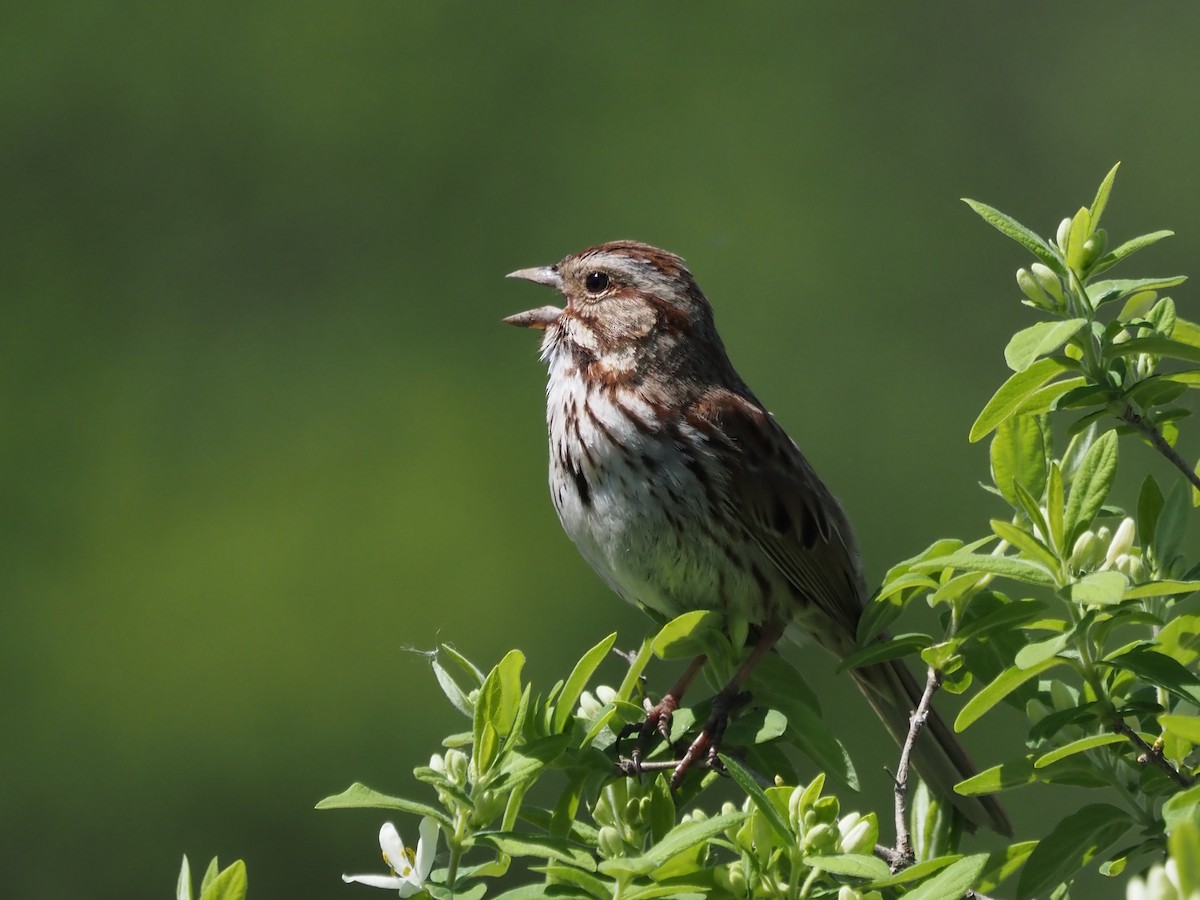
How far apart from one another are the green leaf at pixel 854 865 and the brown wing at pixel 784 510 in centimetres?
167

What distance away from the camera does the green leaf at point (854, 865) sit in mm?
2098

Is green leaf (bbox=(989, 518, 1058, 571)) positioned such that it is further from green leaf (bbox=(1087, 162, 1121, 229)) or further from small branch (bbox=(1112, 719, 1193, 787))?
green leaf (bbox=(1087, 162, 1121, 229))

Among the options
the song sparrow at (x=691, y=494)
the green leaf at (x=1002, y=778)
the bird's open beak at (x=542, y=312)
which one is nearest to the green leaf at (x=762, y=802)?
the green leaf at (x=1002, y=778)

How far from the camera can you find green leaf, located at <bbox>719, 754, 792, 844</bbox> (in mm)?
2145

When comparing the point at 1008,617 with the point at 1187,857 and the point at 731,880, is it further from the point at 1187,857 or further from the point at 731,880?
the point at 1187,857

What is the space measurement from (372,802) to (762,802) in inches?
19.1

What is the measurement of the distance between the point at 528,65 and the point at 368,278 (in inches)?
103

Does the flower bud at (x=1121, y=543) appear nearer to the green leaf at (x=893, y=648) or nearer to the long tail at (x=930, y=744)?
the green leaf at (x=893, y=648)

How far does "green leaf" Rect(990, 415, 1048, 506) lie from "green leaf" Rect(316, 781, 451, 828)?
3.07 ft

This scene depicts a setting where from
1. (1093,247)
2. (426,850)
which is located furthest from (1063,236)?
(426,850)

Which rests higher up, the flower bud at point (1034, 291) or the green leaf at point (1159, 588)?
the flower bud at point (1034, 291)

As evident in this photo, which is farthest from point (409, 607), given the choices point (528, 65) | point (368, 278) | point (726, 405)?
point (726, 405)

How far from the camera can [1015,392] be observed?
244 centimetres

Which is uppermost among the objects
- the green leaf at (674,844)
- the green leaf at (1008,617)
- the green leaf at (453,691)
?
the green leaf at (1008,617)
